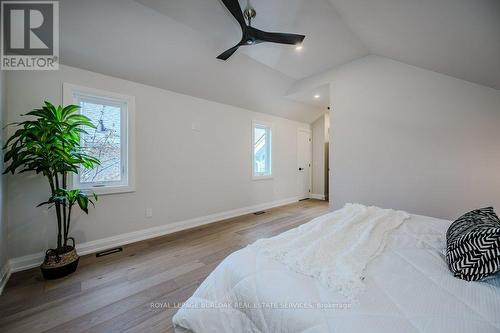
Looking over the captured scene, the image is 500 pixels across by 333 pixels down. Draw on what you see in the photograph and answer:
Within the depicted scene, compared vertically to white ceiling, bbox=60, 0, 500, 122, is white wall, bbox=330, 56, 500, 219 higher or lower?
lower

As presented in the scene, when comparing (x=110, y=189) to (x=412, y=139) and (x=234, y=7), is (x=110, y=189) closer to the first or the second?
(x=234, y=7)

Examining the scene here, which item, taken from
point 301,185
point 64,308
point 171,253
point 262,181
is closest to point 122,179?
point 171,253

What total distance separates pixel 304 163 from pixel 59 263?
531 cm

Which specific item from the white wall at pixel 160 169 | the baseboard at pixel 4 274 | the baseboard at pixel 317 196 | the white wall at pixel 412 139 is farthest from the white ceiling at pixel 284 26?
the baseboard at pixel 317 196

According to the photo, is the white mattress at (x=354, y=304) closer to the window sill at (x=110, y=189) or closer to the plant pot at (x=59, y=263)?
the plant pot at (x=59, y=263)

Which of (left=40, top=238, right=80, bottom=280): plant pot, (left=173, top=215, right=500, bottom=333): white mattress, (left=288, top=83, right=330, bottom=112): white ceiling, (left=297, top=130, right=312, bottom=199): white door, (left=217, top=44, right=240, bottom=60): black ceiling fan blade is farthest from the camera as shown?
(left=297, top=130, right=312, bottom=199): white door

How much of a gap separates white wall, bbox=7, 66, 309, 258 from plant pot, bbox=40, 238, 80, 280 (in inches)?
15.1

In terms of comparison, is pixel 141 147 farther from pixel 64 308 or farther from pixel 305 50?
pixel 305 50

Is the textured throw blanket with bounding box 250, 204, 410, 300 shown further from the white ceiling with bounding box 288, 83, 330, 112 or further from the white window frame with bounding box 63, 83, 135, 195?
the white ceiling with bounding box 288, 83, 330, 112

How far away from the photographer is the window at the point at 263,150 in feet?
15.3

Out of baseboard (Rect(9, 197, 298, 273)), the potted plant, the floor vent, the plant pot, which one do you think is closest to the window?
baseboard (Rect(9, 197, 298, 273))

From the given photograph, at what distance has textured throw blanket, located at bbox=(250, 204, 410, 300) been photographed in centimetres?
88

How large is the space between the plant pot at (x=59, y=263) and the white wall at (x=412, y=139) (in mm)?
3627

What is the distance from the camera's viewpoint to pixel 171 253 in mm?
2426
